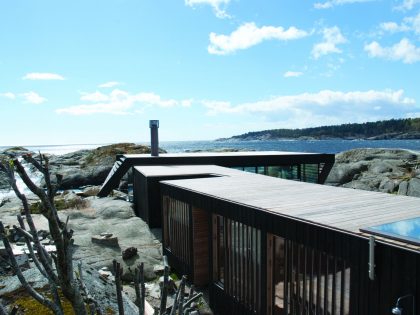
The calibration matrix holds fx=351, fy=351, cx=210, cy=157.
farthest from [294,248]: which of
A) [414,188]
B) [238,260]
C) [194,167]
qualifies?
[414,188]

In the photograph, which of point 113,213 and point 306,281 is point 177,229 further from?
point 113,213

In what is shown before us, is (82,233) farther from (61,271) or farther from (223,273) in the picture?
(61,271)

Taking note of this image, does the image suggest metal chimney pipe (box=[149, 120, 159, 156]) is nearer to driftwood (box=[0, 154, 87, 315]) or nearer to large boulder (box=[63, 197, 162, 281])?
large boulder (box=[63, 197, 162, 281])

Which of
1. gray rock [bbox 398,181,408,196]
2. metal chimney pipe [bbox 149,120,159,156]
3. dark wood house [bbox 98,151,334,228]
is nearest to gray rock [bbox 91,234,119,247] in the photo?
dark wood house [bbox 98,151,334,228]

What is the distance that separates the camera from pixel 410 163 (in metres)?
36.8

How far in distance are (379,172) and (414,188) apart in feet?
33.0

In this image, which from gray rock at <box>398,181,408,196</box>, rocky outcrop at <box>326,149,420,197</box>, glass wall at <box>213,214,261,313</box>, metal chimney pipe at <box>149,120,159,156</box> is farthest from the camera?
rocky outcrop at <box>326,149,420,197</box>

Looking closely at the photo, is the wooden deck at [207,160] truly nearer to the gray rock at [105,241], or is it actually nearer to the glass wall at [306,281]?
the gray rock at [105,241]

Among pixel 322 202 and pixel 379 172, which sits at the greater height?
pixel 322 202

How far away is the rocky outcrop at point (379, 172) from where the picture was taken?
26.5 metres

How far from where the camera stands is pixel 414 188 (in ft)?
78.0

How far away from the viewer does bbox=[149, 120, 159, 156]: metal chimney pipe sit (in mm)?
23178

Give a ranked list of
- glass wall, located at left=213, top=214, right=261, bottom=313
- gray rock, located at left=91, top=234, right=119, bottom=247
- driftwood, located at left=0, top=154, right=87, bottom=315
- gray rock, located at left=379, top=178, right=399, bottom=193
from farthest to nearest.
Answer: gray rock, located at left=379, top=178, right=399, bottom=193, gray rock, located at left=91, top=234, right=119, bottom=247, glass wall, located at left=213, top=214, right=261, bottom=313, driftwood, located at left=0, top=154, right=87, bottom=315

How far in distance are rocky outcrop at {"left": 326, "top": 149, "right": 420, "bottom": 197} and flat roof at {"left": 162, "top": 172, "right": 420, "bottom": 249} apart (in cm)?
1743
